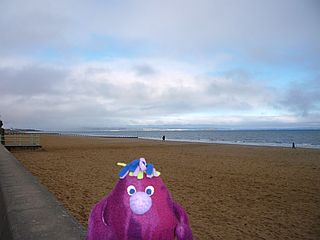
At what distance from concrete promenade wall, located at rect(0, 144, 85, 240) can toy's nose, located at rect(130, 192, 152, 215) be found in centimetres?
170

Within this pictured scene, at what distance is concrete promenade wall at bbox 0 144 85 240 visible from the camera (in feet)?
11.1

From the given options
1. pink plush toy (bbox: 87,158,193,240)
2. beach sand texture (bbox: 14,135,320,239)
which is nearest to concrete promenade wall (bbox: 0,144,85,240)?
beach sand texture (bbox: 14,135,320,239)

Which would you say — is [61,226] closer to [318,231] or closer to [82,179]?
[318,231]

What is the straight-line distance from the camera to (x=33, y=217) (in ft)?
12.9

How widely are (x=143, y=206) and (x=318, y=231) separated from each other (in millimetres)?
5228

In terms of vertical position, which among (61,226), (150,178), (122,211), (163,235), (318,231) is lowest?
(318,231)

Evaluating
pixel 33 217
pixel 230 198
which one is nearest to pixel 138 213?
pixel 33 217

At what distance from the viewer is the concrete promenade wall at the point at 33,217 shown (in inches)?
133

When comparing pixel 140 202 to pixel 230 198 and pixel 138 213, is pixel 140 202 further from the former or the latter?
pixel 230 198

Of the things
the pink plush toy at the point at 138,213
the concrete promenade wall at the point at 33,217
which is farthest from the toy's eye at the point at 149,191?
the concrete promenade wall at the point at 33,217

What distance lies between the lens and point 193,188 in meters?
9.44

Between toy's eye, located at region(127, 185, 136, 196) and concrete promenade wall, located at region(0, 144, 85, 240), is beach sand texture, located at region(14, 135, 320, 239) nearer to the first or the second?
concrete promenade wall, located at region(0, 144, 85, 240)

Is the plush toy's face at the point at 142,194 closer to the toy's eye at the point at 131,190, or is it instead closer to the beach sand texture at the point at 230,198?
the toy's eye at the point at 131,190

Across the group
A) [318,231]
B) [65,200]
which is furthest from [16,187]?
[318,231]
